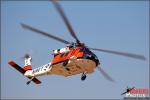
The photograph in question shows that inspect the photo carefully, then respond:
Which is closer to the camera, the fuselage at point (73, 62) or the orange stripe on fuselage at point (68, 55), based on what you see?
the fuselage at point (73, 62)

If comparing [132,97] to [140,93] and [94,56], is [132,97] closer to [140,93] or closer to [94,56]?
[140,93]

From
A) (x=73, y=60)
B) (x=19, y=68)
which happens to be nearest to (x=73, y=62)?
(x=73, y=60)

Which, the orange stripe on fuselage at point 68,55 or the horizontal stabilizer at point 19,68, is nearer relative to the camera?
the orange stripe on fuselage at point 68,55

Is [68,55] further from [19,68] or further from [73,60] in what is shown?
[19,68]

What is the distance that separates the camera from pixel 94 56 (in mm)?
47062

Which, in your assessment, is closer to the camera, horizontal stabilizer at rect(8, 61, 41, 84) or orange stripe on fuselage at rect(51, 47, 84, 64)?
orange stripe on fuselage at rect(51, 47, 84, 64)

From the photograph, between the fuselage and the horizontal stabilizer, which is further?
the horizontal stabilizer

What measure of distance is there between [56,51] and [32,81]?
828cm

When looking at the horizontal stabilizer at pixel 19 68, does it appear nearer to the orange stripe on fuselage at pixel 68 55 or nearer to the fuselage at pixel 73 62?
the fuselage at pixel 73 62

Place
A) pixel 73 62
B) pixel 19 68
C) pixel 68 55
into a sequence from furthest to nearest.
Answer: pixel 19 68
pixel 68 55
pixel 73 62

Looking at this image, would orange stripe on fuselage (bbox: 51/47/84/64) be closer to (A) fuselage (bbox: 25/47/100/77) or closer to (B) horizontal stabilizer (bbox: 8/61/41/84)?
(A) fuselage (bbox: 25/47/100/77)

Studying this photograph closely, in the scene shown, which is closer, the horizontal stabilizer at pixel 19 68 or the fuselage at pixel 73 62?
the fuselage at pixel 73 62

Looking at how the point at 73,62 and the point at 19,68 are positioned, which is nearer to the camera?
the point at 73,62

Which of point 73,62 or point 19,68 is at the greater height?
point 19,68
